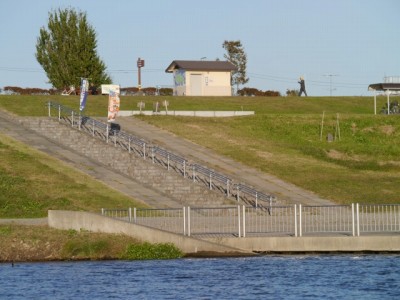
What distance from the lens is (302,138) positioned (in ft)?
275

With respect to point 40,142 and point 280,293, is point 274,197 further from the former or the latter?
point 280,293

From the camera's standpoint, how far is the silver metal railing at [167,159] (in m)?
61.2

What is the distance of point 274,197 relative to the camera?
6141cm

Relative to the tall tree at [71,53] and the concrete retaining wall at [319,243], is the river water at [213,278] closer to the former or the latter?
the concrete retaining wall at [319,243]

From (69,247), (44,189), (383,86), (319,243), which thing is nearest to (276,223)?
(319,243)

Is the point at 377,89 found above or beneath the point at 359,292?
above

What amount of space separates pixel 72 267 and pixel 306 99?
226 ft

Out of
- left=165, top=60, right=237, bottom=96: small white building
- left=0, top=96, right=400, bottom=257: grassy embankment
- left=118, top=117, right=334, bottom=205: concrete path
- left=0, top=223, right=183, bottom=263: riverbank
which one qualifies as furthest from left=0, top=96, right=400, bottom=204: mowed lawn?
left=0, top=223, right=183, bottom=263: riverbank

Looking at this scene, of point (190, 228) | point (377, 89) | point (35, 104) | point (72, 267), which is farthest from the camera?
point (377, 89)

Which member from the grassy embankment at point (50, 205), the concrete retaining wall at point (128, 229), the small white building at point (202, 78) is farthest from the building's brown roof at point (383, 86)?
the concrete retaining wall at point (128, 229)

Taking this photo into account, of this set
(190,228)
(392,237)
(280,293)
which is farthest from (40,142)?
(280,293)

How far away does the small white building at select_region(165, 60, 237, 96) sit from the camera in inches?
4555

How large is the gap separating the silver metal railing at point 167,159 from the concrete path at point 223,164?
155 centimetres

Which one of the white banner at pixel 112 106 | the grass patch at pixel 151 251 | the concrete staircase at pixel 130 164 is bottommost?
the grass patch at pixel 151 251
